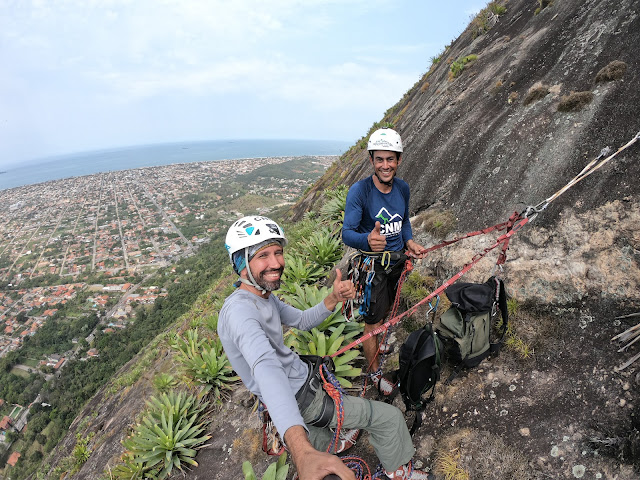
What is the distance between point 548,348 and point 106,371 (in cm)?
3674

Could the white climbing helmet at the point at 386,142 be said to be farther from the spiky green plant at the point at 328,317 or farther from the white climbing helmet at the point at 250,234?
the spiky green plant at the point at 328,317

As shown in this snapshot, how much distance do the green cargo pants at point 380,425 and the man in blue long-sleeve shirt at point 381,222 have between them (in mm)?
1120

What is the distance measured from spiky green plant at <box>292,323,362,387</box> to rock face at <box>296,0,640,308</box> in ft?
6.61

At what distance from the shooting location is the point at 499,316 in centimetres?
350

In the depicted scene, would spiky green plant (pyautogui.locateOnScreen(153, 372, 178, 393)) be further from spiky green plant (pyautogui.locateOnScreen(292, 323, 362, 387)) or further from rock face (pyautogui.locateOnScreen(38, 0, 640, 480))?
spiky green plant (pyautogui.locateOnScreen(292, 323, 362, 387))

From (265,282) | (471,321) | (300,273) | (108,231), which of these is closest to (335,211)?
Result: (300,273)

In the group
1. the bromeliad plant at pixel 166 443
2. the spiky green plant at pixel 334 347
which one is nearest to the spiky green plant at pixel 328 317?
the spiky green plant at pixel 334 347

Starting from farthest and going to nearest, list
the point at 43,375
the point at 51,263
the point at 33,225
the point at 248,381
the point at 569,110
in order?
the point at 33,225, the point at 51,263, the point at 43,375, the point at 569,110, the point at 248,381

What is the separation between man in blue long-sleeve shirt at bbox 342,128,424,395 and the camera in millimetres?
3264

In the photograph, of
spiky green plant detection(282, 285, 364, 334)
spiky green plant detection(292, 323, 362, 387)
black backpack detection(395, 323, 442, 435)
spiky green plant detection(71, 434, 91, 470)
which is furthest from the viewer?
spiky green plant detection(71, 434, 91, 470)

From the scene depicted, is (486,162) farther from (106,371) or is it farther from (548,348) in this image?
(106,371)

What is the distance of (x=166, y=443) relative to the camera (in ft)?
13.4

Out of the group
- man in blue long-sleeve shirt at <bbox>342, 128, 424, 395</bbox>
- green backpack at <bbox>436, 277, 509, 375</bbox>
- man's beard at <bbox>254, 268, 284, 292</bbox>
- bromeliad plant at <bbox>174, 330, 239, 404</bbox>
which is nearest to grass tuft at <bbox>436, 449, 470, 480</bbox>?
green backpack at <bbox>436, 277, 509, 375</bbox>

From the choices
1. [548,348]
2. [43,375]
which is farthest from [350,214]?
[43,375]
